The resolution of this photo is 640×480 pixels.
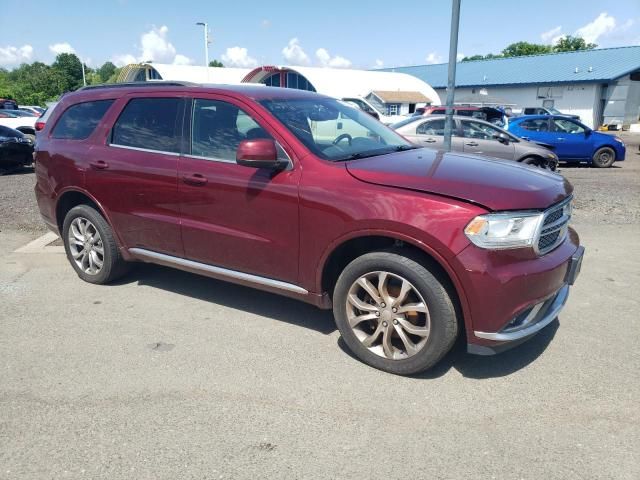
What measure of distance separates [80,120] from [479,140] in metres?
8.92

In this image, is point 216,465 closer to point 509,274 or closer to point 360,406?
point 360,406

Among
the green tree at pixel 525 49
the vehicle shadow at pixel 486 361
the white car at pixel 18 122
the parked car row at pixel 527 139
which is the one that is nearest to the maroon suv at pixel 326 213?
the vehicle shadow at pixel 486 361

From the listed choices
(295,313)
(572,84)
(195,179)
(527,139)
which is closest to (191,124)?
(195,179)

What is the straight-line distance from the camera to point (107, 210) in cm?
485

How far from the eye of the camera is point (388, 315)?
137 inches

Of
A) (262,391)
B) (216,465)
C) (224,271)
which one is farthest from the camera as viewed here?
(224,271)

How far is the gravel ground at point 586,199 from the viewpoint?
7988 mm

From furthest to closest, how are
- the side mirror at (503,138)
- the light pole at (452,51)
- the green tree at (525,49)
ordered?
the green tree at (525,49)
the side mirror at (503,138)
the light pole at (452,51)

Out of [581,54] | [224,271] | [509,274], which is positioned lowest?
[224,271]

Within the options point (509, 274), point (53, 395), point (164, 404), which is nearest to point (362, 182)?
point (509, 274)

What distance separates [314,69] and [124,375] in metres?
43.0

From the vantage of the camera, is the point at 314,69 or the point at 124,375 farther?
the point at 314,69

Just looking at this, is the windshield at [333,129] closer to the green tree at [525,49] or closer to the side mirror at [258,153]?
the side mirror at [258,153]

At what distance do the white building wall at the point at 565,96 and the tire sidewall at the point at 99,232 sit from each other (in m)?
39.0
